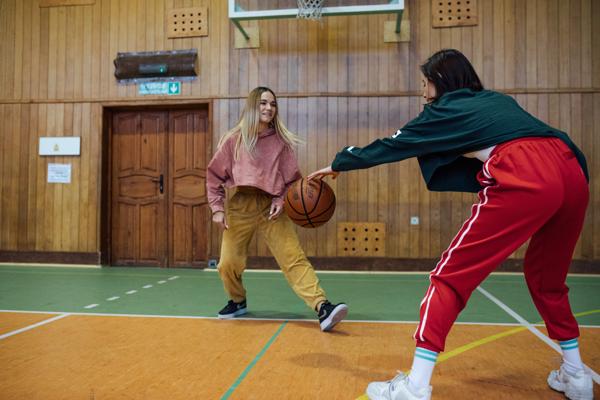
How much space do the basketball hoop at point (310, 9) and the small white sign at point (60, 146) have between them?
12.5 feet

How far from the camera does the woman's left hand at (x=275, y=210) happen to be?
3.28 metres

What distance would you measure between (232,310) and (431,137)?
2.16m

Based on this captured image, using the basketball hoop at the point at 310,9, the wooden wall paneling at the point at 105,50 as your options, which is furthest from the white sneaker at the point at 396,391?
the wooden wall paneling at the point at 105,50

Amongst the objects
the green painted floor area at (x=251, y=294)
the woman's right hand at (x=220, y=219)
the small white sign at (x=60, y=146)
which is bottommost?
the green painted floor area at (x=251, y=294)

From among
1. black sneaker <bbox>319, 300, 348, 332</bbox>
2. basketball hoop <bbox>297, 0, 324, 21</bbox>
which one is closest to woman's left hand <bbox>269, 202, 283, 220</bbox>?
black sneaker <bbox>319, 300, 348, 332</bbox>

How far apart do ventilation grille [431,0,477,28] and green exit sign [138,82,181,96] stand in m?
3.77

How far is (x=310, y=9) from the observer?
612 cm

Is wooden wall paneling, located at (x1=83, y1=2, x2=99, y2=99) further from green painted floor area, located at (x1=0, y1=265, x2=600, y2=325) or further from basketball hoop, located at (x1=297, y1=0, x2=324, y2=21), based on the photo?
basketball hoop, located at (x1=297, y1=0, x2=324, y2=21)

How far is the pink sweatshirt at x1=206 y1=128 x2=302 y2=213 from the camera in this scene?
331 centimetres

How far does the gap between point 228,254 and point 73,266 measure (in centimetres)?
460

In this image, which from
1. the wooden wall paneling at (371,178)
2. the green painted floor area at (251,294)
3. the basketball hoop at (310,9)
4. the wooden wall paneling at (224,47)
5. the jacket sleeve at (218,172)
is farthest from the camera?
the wooden wall paneling at (224,47)

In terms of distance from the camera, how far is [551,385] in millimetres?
2041

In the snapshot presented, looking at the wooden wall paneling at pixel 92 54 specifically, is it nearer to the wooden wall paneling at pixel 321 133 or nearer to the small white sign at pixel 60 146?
the small white sign at pixel 60 146

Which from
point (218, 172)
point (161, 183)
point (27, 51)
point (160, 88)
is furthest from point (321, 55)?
point (27, 51)
